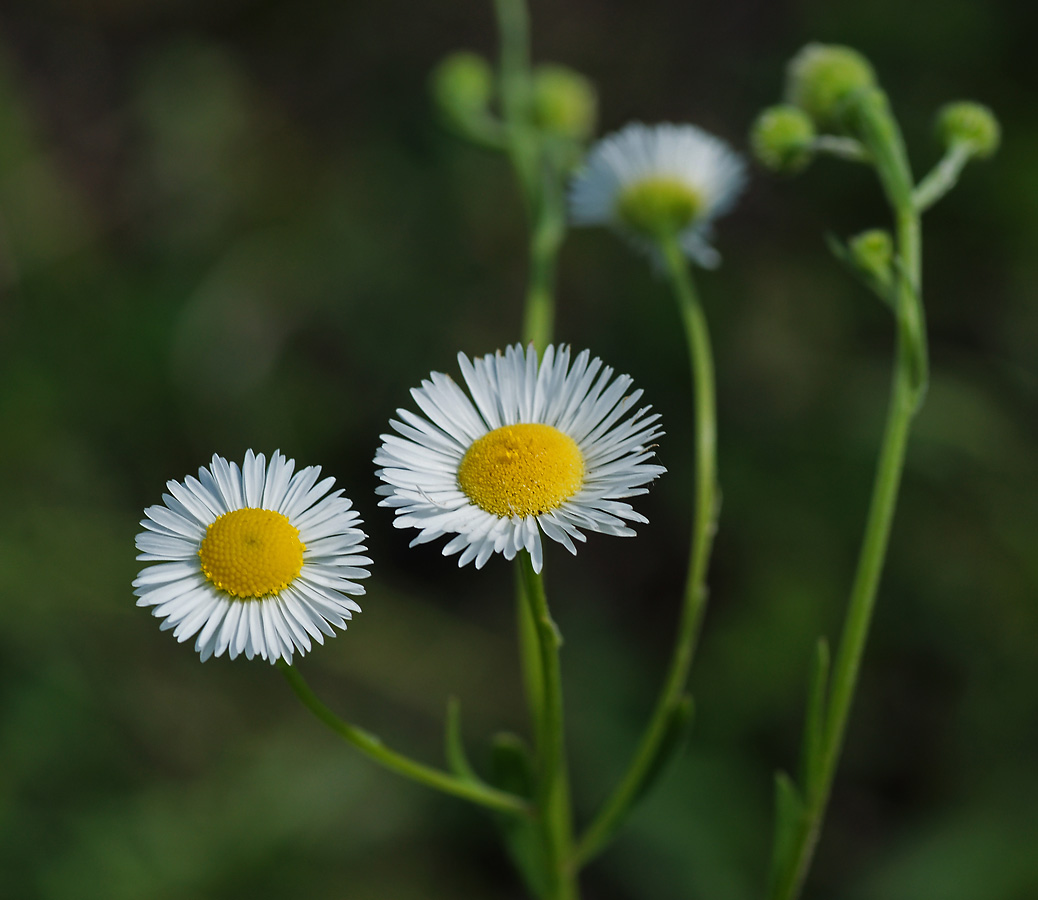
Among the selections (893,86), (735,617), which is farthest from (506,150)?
(893,86)

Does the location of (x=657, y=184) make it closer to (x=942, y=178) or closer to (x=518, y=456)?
(x=942, y=178)

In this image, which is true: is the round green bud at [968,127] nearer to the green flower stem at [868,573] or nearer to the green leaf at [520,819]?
the green flower stem at [868,573]

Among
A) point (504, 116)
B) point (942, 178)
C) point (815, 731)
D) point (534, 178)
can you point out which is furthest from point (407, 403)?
point (815, 731)

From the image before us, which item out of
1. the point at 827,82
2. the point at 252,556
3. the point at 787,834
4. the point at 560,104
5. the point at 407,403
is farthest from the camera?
the point at 407,403

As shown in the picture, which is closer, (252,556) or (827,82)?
(252,556)

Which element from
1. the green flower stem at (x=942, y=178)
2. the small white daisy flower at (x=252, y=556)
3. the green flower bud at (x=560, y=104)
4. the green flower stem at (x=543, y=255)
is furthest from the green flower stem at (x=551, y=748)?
the green flower bud at (x=560, y=104)

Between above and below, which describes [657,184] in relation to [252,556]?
above
